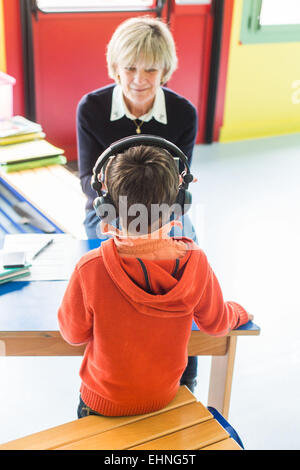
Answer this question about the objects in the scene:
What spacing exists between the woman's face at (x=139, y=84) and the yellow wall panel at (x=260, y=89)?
2.52 m

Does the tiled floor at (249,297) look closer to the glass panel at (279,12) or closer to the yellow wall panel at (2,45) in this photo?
the glass panel at (279,12)

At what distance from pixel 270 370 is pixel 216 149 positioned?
9.02 ft

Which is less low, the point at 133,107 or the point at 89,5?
the point at 89,5

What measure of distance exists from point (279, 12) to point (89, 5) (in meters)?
1.75

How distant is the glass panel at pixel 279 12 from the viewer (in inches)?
182

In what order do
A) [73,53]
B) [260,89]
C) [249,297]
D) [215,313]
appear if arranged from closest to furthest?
1. [215,313]
2. [249,297]
3. [73,53]
4. [260,89]

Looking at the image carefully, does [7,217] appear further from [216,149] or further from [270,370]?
[216,149]

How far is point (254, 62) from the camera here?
4684 millimetres

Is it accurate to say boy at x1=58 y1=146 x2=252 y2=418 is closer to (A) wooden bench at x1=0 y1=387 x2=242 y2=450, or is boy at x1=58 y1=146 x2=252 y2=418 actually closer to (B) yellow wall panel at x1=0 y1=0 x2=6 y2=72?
(A) wooden bench at x1=0 y1=387 x2=242 y2=450

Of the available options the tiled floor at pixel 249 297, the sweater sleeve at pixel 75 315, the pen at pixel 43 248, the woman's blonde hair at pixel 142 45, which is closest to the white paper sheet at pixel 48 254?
the pen at pixel 43 248

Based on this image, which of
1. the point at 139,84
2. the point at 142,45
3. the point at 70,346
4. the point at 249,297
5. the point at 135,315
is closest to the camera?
the point at 135,315

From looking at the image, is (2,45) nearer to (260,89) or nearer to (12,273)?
(260,89)

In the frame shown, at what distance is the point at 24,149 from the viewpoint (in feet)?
9.94

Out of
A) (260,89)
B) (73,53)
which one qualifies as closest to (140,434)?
(73,53)
